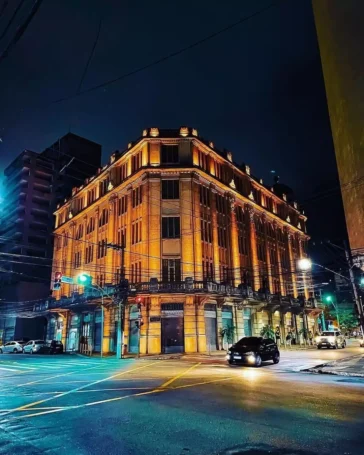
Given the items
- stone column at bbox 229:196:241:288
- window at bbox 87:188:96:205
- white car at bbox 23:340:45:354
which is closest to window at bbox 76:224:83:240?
window at bbox 87:188:96:205

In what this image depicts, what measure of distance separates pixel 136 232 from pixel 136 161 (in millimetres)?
8732

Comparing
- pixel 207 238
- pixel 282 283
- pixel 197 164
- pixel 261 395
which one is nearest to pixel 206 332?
pixel 207 238

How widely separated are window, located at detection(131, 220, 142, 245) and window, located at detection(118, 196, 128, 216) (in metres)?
3.25

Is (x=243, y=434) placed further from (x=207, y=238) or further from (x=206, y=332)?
(x=207, y=238)

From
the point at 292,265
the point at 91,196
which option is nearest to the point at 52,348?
the point at 91,196

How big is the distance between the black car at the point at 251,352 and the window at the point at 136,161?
24.8 metres

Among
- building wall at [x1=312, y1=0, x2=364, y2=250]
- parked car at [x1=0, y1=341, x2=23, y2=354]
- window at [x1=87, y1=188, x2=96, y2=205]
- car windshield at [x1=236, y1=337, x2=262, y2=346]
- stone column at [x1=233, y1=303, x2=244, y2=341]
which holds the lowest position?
parked car at [x1=0, y1=341, x2=23, y2=354]

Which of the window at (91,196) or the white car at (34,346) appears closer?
the white car at (34,346)

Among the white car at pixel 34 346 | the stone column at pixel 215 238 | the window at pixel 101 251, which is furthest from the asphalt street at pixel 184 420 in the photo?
the white car at pixel 34 346

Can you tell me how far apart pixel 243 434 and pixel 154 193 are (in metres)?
31.7

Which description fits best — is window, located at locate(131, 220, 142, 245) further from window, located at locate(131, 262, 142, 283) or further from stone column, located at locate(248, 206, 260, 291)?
stone column, located at locate(248, 206, 260, 291)

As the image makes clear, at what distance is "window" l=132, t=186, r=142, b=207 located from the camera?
124 ft

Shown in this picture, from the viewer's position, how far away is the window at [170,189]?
120 ft

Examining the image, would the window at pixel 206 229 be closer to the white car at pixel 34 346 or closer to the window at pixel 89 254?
the window at pixel 89 254
